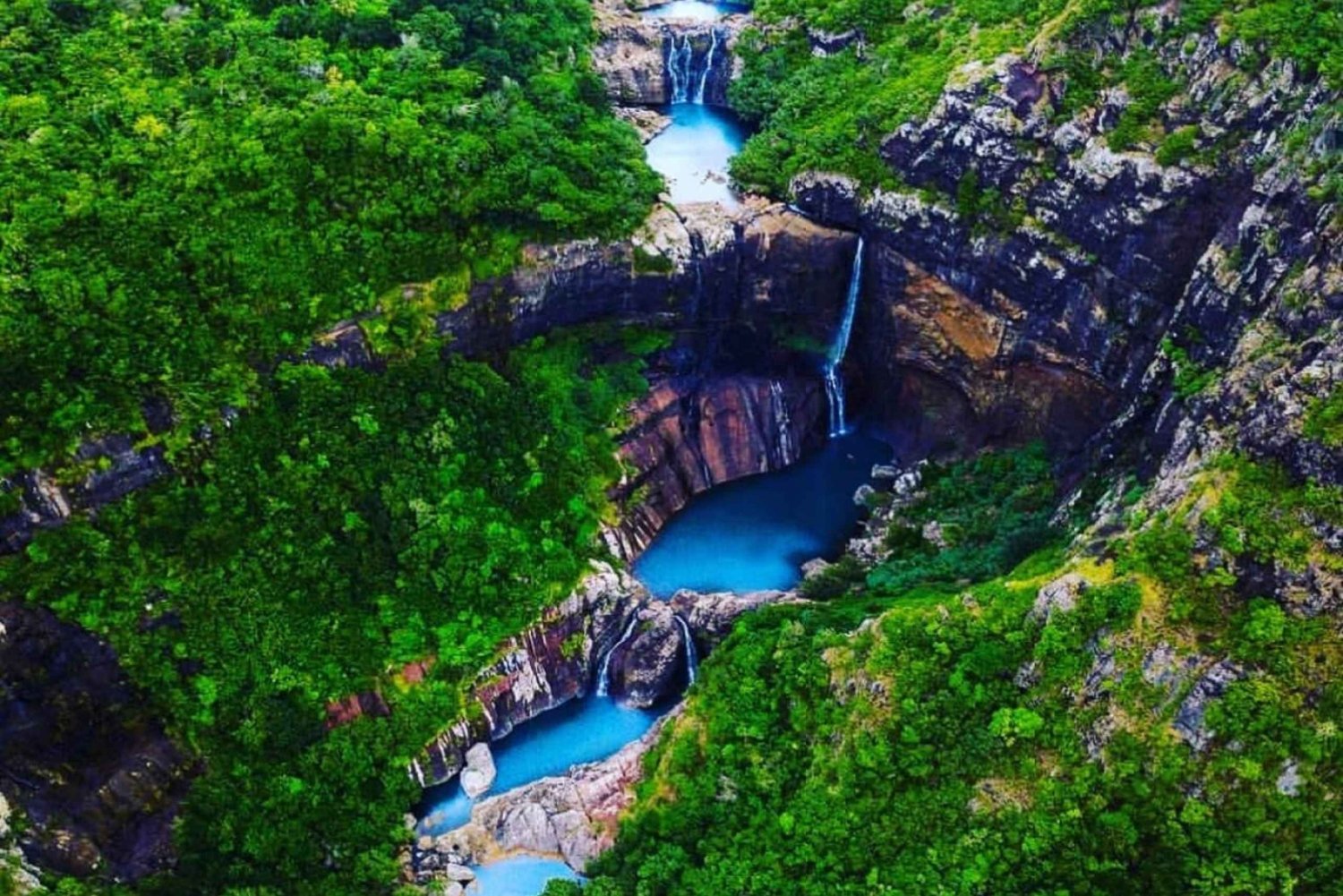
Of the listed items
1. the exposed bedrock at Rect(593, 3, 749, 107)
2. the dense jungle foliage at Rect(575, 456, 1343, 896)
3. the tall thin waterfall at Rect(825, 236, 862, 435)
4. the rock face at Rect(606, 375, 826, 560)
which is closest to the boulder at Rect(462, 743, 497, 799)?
the dense jungle foliage at Rect(575, 456, 1343, 896)

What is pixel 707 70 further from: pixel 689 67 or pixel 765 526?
pixel 765 526

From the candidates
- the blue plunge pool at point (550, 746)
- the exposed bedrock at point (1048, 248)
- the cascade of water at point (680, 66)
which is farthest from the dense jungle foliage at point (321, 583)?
the cascade of water at point (680, 66)

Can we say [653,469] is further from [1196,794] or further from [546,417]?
[1196,794]

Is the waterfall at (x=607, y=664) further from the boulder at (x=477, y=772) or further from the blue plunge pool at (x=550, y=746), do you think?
the boulder at (x=477, y=772)

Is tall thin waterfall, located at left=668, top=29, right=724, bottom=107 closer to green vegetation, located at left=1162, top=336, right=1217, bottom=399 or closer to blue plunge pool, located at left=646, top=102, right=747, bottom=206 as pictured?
blue plunge pool, located at left=646, top=102, right=747, bottom=206

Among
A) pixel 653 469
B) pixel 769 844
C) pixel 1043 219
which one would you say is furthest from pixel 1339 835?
pixel 653 469

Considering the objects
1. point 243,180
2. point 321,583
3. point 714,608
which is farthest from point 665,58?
point 321,583
